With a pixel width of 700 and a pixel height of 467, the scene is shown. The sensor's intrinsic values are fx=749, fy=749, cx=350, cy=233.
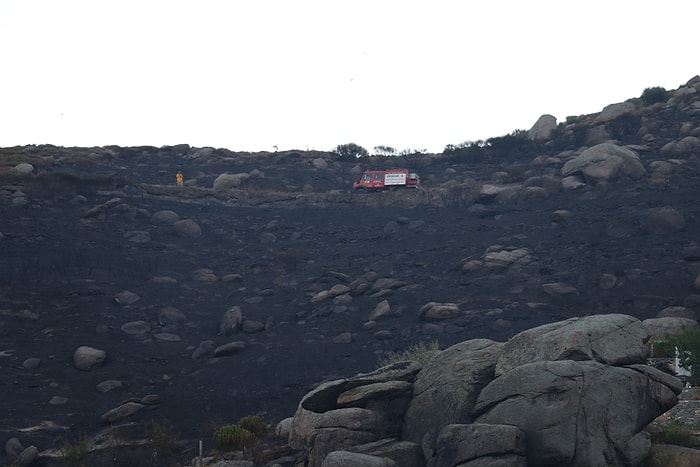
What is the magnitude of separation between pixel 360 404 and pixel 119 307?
22.0 metres

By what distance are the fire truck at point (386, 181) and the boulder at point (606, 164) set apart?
11036mm

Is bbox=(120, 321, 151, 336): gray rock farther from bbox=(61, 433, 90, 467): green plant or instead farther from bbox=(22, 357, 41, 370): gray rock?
bbox=(61, 433, 90, 467): green plant

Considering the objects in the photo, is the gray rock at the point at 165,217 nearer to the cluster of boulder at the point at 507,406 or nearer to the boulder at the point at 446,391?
the cluster of boulder at the point at 507,406

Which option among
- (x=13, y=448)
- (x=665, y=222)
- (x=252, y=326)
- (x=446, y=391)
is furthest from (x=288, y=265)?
(x=446, y=391)

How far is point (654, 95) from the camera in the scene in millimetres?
64688

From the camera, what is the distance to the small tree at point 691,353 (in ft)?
71.0

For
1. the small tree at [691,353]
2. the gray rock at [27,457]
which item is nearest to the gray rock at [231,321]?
the gray rock at [27,457]

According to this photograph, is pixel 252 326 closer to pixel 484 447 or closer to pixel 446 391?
pixel 446 391

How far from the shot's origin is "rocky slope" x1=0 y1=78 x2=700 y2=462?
30.3 metres

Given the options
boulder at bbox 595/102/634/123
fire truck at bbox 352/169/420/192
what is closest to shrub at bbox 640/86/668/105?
boulder at bbox 595/102/634/123

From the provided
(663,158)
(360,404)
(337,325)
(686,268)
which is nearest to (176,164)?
(337,325)

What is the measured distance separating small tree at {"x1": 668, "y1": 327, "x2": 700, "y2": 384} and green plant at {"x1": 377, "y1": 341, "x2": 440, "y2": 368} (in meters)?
7.41

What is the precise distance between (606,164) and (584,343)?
3676cm

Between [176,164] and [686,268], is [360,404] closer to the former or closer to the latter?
[686,268]
